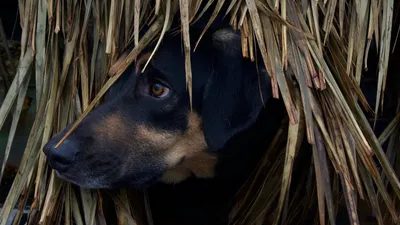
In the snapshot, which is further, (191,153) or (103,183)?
(191,153)

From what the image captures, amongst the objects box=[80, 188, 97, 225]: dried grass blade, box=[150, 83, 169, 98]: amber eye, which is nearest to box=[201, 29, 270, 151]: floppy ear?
box=[150, 83, 169, 98]: amber eye

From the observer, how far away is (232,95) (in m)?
1.86

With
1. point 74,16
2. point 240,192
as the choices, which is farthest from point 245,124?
point 74,16

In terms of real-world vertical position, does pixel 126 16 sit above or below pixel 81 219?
above

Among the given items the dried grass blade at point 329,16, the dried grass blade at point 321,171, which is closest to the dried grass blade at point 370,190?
the dried grass blade at point 321,171

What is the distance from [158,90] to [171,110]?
0.06 m

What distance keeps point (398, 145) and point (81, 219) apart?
Answer: 916mm

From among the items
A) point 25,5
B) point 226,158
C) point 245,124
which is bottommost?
point 226,158

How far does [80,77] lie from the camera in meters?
1.94

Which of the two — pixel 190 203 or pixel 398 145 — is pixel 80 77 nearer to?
pixel 190 203

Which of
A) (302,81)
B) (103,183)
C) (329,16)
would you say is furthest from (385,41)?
(103,183)

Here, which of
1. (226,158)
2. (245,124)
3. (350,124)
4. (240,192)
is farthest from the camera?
(240,192)

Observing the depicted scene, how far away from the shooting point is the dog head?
1797 millimetres

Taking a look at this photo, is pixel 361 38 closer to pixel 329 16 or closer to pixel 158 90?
pixel 329 16
